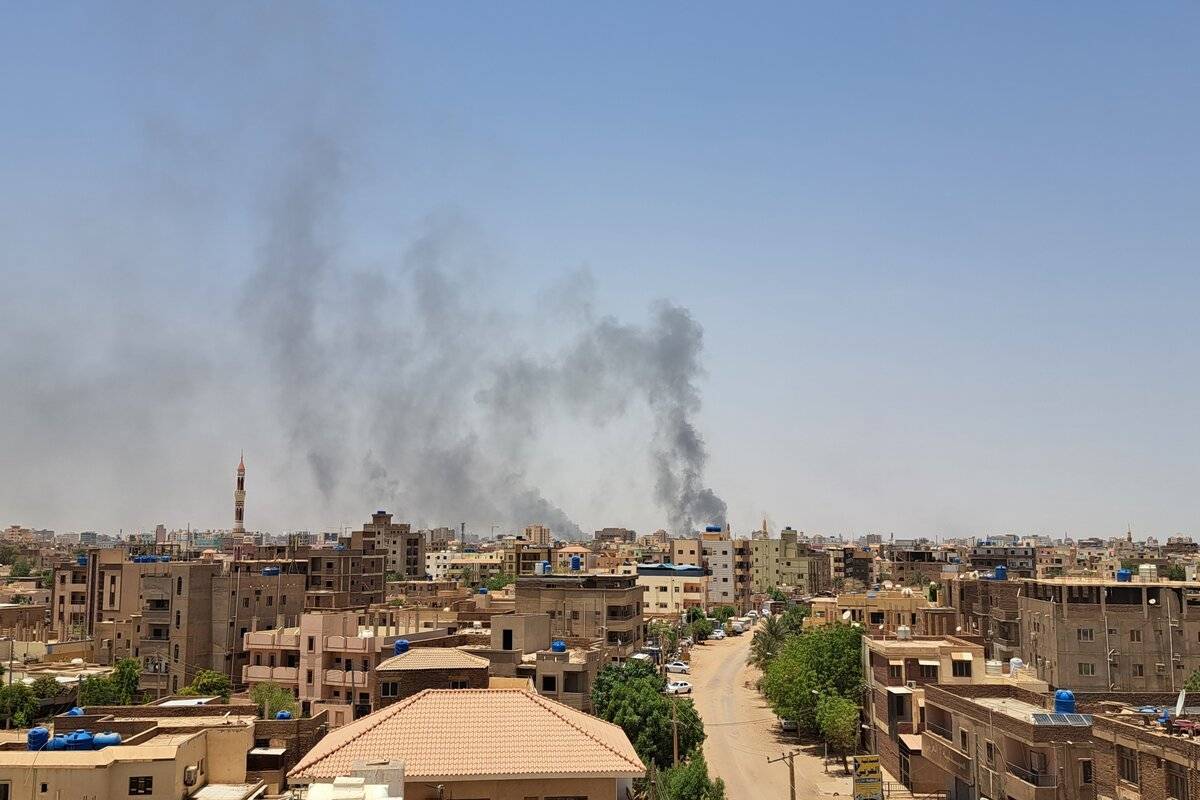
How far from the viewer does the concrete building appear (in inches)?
4998

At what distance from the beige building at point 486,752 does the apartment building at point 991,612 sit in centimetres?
4914

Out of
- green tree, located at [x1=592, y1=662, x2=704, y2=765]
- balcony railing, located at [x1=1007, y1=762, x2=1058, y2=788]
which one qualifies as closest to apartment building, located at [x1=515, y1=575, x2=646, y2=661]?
green tree, located at [x1=592, y1=662, x2=704, y2=765]

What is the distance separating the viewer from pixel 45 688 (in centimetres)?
5941

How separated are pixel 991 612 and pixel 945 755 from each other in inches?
1259

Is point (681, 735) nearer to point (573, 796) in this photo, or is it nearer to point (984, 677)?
point (984, 677)

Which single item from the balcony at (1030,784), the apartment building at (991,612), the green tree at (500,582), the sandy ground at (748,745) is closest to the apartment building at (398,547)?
the green tree at (500,582)

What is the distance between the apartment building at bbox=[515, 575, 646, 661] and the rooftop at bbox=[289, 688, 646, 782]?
4567cm

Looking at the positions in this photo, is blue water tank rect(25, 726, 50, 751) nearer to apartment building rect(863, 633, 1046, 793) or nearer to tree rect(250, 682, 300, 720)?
tree rect(250, 682, 300, 720)

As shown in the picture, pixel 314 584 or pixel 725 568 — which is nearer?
pixel 314 584

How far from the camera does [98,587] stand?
90.1 meters

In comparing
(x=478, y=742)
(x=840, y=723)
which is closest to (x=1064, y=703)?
(x=840, y=723)

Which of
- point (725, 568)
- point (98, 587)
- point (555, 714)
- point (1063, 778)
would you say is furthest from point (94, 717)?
point (725, 568)

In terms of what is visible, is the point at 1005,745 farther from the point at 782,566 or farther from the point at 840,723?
the point at 782,566

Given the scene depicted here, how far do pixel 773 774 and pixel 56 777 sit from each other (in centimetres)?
4051
